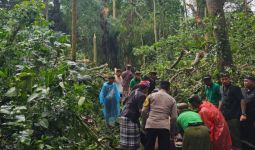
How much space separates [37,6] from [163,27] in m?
20.5

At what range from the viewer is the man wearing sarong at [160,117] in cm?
609

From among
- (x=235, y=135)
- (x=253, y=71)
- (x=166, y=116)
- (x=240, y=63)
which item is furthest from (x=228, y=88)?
(x=240, y=63)

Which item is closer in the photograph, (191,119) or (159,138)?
(191,119)

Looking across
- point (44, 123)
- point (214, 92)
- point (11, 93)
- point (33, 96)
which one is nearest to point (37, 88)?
point (33, 96)

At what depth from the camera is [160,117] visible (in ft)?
20.0

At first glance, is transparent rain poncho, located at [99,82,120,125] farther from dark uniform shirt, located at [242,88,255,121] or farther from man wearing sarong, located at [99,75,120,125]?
dark uniform shirt, located at [242,88,255,121]

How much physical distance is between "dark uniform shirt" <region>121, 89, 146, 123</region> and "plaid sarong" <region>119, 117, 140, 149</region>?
0.29 ft

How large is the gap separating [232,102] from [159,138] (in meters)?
1.72

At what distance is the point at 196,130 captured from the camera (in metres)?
5.37

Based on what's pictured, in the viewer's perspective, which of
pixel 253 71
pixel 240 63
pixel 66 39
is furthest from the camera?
pixel 240 63

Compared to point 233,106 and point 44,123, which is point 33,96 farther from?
point 233,106

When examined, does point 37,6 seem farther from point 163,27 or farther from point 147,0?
point 147,0

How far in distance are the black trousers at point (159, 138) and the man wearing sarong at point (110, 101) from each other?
3.03 metres

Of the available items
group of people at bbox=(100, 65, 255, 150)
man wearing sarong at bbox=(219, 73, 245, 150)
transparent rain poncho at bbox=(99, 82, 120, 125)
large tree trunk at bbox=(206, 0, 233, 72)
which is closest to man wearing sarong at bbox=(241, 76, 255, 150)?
group of people at bbox=(100, 65, 255, 150)
